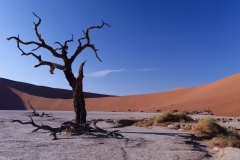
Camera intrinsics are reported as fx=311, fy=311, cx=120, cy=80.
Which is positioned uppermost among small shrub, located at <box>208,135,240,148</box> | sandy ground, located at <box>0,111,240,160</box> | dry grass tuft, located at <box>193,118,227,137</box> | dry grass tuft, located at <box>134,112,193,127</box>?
dry grass tuft, located at <box>134,112,193,127</box>

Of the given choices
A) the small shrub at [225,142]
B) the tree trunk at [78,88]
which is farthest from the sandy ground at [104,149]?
the tree trunk at [78,88]

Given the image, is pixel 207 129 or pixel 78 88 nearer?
pixel 207 129

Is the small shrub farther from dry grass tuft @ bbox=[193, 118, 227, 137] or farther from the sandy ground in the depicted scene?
dry grass tuft @ bbox=[193, 118, 227, 137]

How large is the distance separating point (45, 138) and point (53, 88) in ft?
297

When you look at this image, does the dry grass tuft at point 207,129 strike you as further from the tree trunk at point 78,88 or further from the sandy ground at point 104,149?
the tree trunk at point 78,88

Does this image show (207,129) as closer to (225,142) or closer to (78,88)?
(225,142)

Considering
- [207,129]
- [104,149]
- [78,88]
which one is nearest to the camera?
[104,149]

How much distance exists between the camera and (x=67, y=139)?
10.7 metres

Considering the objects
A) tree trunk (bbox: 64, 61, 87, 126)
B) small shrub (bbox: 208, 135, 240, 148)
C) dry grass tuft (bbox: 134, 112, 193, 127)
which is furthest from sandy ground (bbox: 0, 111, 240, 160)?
dry grass tuft (bbox: 134, 112, 193, 127)

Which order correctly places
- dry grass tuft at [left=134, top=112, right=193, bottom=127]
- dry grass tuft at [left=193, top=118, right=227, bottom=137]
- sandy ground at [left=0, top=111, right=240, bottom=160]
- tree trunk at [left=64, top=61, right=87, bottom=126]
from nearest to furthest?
1. sandy ground at [left=0, top=111, right=240, bottom=160]
2. dry grass tuft at [left=193, top=118, right=227, bottom=137]
3. tree trunk at [left=64, top=61, right=87, bottom=126]
4. dry grass tuft at [left=134, top=112, right=193, bottom=127]

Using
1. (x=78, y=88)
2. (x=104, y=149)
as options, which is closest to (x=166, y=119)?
(x=78, y=88)

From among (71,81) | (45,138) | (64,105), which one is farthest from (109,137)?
(64,105)

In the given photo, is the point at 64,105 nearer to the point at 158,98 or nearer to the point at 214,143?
the point at 158,98

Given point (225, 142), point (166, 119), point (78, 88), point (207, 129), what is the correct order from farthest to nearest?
point (166, 119), point (78, 88), point (207, 129), point (225, 142)
